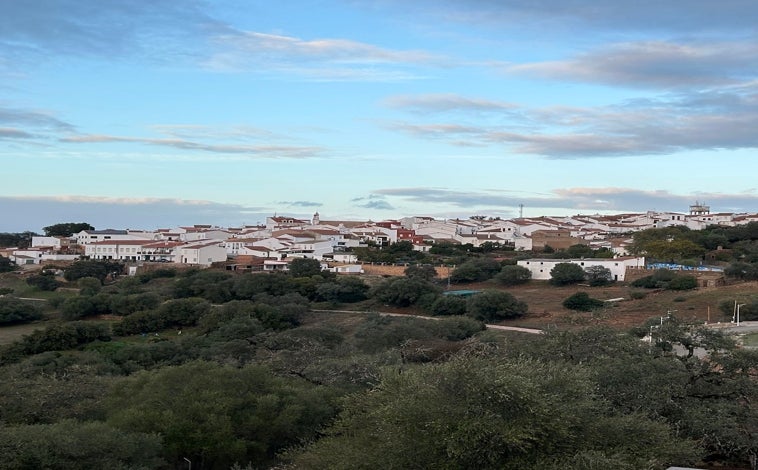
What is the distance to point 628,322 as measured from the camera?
32.2 m

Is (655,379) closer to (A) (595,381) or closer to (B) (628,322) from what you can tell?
(A) (595,381)

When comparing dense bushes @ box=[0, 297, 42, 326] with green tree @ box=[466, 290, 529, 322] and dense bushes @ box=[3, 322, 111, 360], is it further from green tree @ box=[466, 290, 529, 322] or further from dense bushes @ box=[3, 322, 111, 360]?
green tree @ box=[466, 290, 529, 322]

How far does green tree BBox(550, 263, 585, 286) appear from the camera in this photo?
45281 mm

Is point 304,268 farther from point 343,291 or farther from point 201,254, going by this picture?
point 201,254

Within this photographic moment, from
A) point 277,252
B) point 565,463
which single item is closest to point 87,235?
point 277,252

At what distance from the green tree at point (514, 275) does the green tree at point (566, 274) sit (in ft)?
5.82

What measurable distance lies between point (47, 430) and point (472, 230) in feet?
230

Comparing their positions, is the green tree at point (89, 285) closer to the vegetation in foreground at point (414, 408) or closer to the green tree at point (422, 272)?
the green tree at point (422, 272)

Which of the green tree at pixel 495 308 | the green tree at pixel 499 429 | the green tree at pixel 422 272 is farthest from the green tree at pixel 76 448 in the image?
the green tree at pixel 422 272

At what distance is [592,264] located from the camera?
47094mm

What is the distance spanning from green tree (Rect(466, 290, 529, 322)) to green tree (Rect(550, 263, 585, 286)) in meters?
8.13

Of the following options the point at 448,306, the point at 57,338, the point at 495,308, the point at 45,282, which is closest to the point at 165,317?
the point at 57,338

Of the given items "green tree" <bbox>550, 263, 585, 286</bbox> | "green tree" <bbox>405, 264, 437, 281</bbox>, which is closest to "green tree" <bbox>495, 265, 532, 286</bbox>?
"green tree" <bbox>550, 263, 585, 286</bbox>

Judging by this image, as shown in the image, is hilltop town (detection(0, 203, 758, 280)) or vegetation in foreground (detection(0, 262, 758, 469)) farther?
hilltop town (detection(0, 203, 758, 280))
